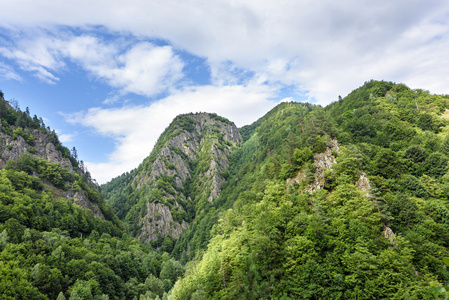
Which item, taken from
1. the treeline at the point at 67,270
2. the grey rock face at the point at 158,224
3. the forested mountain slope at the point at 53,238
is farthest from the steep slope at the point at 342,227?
the grey rock face at the point at 158,224

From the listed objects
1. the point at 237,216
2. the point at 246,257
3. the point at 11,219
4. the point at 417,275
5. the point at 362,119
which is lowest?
the point at 417,275

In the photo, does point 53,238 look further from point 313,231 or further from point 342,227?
point 342,227

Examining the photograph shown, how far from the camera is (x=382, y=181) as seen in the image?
53812 millimetres

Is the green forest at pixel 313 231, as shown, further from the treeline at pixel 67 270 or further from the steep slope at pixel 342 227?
the treeline at pixel 67 270

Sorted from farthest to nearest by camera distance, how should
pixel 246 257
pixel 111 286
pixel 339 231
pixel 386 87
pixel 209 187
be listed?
pixel 209 187 → pixel 386 87 → pixel 111 286 → pixel 246 257 → pixel 339 231

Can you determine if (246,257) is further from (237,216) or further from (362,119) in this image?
(362,119)

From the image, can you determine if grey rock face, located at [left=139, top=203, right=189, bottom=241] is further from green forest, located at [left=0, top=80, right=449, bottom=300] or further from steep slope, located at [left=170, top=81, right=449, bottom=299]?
steep slope, located at [left=170, top=81, right=449, bottom=299]

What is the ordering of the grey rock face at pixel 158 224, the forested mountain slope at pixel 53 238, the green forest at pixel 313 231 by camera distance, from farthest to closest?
1. the grey rock face at pixel 158 224
2. the forested mountain slope at pixel 53 238
3. the green forest at pixel 313 231

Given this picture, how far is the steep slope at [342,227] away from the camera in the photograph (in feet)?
129

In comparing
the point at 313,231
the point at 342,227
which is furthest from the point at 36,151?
the point at 342,227

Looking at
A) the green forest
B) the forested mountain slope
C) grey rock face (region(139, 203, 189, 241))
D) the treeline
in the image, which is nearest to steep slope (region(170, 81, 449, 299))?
the green forest

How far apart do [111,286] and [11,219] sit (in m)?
39.7

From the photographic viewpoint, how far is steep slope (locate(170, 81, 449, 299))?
39281 mm

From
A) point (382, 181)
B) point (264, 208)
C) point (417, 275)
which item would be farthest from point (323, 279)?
point (382, 181)
